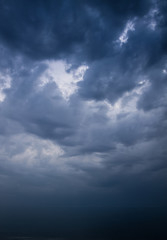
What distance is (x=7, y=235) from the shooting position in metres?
42.2

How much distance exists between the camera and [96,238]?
133 feet

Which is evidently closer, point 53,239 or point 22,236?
point 53,239

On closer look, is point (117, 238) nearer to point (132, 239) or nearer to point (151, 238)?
point (132, 239)

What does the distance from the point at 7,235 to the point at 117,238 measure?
2941cm

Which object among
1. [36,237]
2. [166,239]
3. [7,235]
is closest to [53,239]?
[36,237]

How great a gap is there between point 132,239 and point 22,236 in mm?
28748

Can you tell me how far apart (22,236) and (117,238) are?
25.1m

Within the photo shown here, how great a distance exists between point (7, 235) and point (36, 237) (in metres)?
8.56

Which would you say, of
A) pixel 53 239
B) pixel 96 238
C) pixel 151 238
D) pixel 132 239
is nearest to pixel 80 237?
pixel 96 238

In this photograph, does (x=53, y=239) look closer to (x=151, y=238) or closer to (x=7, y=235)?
(x=7, y=235)

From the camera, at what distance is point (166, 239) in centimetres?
4006

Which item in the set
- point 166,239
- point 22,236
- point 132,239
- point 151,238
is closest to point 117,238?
point 132,239

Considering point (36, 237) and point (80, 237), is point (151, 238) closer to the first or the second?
point (80, 237)

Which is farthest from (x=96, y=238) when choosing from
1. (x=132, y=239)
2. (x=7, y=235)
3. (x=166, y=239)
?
(x=7, y=235)
